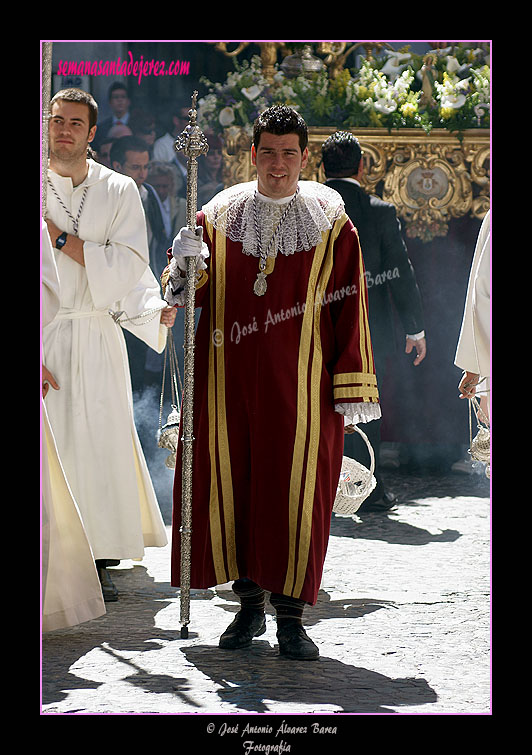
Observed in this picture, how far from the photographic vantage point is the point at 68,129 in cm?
503

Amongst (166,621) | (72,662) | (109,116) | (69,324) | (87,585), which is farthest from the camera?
(109,116)

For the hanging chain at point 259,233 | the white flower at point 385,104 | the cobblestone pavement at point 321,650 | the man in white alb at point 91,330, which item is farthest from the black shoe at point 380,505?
the hanging chain at point 259,233

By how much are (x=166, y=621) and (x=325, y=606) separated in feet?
2.33

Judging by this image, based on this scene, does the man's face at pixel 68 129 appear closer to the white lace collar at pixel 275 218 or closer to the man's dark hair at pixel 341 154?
the white lace collar at pixel 275 218

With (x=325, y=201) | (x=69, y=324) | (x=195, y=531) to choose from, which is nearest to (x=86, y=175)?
(x=69, y=324)

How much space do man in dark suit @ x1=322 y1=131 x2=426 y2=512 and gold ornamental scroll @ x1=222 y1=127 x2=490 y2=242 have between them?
123 centimetres

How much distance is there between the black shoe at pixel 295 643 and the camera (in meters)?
3.97

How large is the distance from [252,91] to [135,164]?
3.21 feet

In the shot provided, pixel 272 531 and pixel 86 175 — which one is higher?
pixel 86 175

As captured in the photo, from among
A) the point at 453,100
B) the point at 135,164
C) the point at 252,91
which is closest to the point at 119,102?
the point at 135,164

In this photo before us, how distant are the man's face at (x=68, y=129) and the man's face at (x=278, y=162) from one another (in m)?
1.14

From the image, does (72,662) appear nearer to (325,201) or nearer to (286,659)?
(286,659)

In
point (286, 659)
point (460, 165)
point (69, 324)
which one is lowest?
point (286, 659)

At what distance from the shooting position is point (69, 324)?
16.9 feet
